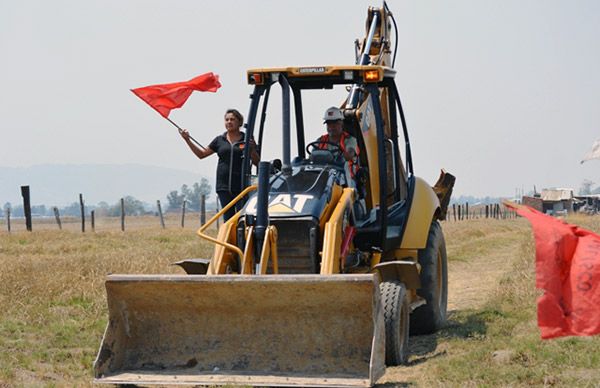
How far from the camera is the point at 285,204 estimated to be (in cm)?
840

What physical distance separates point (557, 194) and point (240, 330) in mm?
81062

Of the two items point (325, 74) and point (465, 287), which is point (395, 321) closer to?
point (325, 74)

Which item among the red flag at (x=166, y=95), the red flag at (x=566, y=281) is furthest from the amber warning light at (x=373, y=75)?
the red flag at (x=566, y=281)

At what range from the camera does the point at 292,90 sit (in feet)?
33.1

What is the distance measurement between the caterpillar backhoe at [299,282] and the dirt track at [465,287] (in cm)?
24

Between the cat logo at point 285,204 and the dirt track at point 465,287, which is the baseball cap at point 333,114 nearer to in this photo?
the cat logo at point 285,204

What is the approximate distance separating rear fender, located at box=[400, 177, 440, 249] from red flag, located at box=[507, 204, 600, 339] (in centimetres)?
437

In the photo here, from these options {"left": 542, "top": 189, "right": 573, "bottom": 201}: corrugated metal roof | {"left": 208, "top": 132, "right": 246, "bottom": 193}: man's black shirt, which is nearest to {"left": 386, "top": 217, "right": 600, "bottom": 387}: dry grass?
{"left": 208, "top": 132, "right": 246, "bottom": 193}: man's black shirt

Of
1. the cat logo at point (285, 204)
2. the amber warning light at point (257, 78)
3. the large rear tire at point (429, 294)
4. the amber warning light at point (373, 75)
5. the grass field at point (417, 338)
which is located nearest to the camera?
the grass field at point (417, 338)

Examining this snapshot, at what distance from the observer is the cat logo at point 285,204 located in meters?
8.33

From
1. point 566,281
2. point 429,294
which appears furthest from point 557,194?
point 566,281

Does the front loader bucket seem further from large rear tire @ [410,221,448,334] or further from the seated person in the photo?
large rear tire @ [410,221,448,334]

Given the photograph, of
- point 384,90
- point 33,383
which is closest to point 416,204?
point 384,90

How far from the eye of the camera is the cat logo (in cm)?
833
